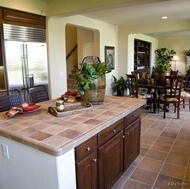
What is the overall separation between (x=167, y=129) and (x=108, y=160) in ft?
8.32

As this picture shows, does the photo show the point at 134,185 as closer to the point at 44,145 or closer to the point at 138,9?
the point at 44,145

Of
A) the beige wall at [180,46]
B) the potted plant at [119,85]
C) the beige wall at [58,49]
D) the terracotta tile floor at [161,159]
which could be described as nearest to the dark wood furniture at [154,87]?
the terracotta tile floor at [161,159]

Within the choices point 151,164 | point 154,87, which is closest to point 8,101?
point 151,164

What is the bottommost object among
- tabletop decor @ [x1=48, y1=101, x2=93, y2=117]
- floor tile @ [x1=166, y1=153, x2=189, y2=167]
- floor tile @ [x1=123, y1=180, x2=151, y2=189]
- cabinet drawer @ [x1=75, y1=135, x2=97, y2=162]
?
floor tile @ [x1=123, y1=180, x2=151, y2=189]

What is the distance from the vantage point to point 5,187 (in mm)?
1824

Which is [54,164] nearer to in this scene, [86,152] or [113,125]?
[86,152]

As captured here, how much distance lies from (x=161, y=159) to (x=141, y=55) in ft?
25.1

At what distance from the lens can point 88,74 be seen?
7.23 ft

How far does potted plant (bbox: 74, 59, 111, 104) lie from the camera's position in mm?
2193

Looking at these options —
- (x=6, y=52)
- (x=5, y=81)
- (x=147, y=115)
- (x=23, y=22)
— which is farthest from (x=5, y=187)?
(x=147, y=115)

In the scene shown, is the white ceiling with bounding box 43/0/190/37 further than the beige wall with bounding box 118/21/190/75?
No

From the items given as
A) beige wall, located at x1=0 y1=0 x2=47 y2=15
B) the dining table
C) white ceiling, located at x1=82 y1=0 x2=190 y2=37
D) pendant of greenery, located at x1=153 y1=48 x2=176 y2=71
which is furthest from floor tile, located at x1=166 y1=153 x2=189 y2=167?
pendant of greenery, located at x1=153 y1=48 x2=176 y2=71

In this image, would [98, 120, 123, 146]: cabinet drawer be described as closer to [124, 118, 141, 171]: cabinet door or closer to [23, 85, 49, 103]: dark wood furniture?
[124, 118, 141, 171]: cabinet door

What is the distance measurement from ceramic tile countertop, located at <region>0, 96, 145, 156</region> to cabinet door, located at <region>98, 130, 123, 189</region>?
0.79ft
